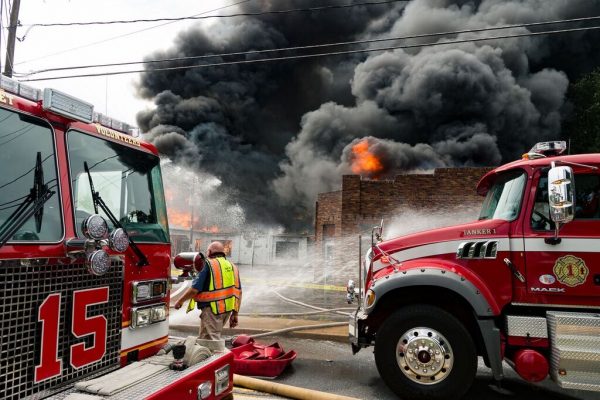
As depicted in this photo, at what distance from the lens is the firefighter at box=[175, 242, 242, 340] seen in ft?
13.9

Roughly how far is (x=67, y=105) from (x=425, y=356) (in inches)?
135

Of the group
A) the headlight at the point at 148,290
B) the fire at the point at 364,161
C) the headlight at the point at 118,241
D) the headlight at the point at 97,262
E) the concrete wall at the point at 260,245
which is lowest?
the concrete wall at the point at 260,245

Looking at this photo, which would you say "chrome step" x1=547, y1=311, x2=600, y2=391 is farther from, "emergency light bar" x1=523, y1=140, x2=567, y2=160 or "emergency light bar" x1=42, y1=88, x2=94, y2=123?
"emergency light bar" x1=42, y1=88, x2=94, y2=123

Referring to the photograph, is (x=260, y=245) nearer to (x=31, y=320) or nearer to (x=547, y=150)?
(x=547, y=150)

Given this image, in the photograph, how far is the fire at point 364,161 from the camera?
24.0m

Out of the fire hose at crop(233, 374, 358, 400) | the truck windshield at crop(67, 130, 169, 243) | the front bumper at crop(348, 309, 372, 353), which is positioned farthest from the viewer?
the front bumper at crop(348, 309, 372, 353)

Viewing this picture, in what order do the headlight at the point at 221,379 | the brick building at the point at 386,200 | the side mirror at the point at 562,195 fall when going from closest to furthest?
the headlight at the point at 221,379, the side mirror at the point at 562,195, the brick building at the point at 386,200

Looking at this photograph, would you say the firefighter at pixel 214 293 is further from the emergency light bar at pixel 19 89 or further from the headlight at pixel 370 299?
the emergency light bar at pixel 19 89

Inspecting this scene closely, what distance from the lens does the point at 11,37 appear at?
10.9m

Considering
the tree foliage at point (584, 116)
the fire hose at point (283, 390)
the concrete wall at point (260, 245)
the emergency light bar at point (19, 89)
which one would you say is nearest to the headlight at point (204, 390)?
the fire hose at point (283, 390)

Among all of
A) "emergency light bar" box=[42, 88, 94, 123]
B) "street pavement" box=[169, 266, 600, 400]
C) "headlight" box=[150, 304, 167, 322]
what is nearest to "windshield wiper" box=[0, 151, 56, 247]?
"emergency light bar" box=[42, 88, 94, 123]

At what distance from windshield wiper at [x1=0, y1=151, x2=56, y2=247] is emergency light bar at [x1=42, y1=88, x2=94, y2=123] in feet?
0.89

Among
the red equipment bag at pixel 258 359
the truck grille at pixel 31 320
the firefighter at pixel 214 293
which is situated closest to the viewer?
the truck grille at pixel 31 320

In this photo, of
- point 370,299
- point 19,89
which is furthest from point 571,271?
point 19,89
